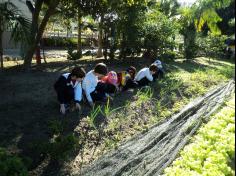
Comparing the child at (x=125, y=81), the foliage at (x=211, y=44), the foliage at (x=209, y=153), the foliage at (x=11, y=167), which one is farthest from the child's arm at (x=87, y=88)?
the foliage at (x=211, y=44)

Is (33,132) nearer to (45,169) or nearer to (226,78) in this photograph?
(45,169)

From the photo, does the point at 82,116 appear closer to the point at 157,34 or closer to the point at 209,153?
the point at 209,153

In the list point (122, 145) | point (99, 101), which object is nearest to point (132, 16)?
point (99, 101)

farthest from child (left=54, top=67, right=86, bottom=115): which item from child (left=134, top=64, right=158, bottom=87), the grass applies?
child (left=134, top=64, right=158, bottom=87)

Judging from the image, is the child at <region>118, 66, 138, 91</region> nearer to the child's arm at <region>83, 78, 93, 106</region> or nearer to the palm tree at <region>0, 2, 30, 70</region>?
the child's arm at <region>83, 78, 93, 106</region>

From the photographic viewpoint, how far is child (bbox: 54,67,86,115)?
6.23 metres

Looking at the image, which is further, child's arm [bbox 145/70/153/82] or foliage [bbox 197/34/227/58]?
foliage [bbox 197/34/227/58]

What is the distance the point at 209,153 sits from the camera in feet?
17.0

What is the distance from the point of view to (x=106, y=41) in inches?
616

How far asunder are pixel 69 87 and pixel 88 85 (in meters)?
0.60

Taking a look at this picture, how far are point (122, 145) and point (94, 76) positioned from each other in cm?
194

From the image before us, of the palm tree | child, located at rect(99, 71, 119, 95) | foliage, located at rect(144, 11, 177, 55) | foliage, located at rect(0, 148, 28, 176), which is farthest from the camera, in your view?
foliage, located at rect(144, 11, 177, 55)

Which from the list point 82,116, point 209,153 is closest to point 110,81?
point 82,116

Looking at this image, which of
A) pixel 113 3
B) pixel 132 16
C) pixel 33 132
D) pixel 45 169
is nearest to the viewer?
pixel 45 169
